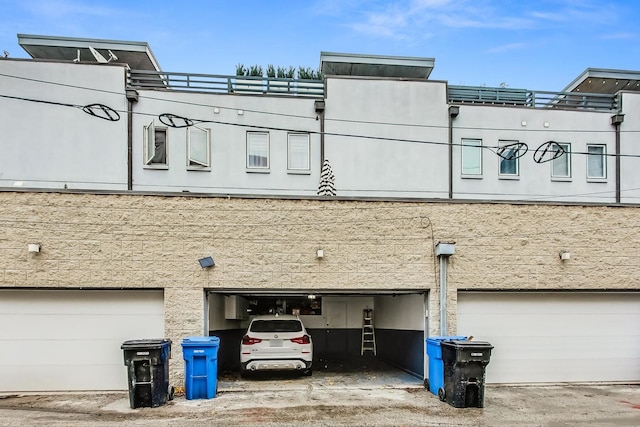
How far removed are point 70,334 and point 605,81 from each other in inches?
783

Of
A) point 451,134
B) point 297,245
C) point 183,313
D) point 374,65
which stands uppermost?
point 374,65

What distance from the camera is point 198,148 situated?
50.5ft

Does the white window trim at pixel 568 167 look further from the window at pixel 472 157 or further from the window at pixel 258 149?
the window at pixel 258 149

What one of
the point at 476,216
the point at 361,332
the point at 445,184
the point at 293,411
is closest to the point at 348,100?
the point at 445,184

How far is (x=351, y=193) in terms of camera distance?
15.8m

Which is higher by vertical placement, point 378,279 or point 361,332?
point 378,279

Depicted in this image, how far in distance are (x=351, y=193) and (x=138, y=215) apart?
7506 mm

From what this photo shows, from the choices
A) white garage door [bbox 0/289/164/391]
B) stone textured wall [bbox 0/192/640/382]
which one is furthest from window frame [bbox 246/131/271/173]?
white garage door [bbox 0/289/164/391]

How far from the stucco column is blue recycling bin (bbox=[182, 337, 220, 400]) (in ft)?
2.71

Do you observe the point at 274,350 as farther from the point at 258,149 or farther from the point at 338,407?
the point at 258,149

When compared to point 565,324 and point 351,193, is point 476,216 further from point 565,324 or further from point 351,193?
point 351,193

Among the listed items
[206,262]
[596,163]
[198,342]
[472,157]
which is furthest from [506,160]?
[198,342]

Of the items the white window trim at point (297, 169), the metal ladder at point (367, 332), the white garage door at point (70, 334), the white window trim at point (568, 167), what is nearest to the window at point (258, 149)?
the white window trim at point (297, 169)

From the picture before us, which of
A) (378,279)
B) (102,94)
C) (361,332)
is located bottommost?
(361,332)
